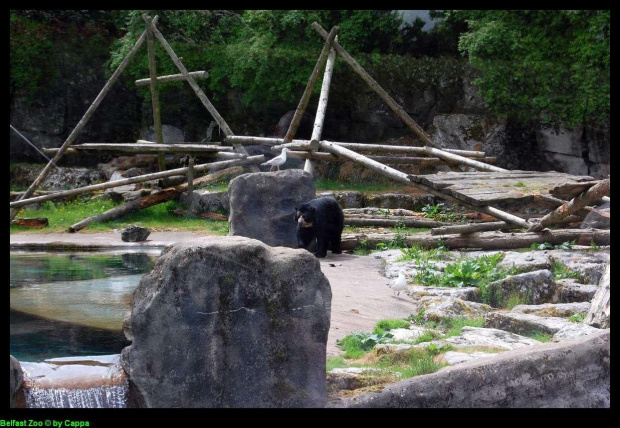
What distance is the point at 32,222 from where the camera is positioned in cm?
1458

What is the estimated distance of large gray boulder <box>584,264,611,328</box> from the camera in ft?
16.9

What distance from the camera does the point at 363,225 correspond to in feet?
43.5

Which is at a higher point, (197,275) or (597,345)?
(197,275)

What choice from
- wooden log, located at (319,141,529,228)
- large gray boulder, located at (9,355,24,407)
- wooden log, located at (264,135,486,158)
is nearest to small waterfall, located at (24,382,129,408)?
large gray boulder, located at (9,355,24,407)

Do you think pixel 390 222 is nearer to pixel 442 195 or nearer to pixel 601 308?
pixel 442 195

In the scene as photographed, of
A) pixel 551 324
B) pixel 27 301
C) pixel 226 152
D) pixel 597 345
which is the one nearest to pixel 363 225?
pixel 226 152

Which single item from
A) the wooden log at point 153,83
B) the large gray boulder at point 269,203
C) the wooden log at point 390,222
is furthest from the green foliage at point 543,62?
the large gray boulder at point 269,203

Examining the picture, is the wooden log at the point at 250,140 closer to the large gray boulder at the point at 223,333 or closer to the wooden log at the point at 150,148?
the wooden log at the point at 150,148

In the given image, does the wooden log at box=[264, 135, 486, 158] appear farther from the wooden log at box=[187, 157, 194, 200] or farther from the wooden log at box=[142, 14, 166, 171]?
the wooden log at box=[142, 14, 166, 171]

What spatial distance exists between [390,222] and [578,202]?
14.7 feet

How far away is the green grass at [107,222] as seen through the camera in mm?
14058

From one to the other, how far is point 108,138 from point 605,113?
40.3 feet

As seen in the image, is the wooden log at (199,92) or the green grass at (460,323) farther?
the wooden log at (199,92)
